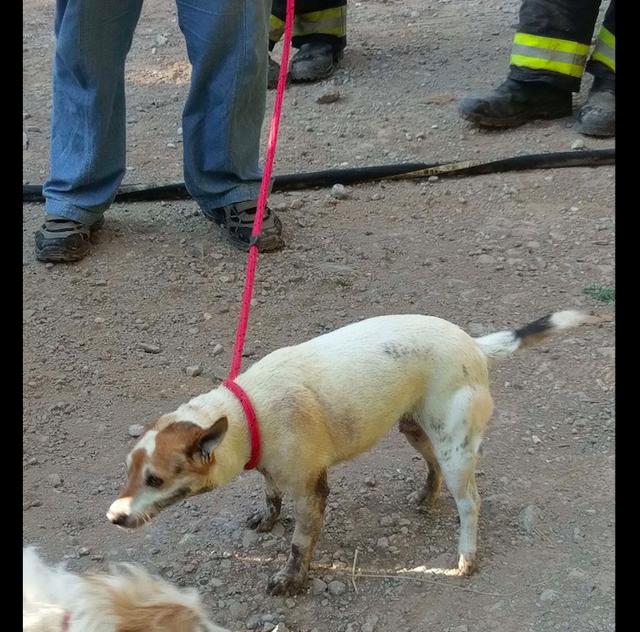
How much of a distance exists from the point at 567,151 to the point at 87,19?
2.80m

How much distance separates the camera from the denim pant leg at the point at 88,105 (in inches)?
164

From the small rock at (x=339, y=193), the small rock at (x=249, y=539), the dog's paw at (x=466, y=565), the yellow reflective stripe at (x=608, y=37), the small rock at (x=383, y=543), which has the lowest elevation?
the small rock at (x=249, y=539)

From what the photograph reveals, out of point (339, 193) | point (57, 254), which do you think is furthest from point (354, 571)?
point (339, 193)

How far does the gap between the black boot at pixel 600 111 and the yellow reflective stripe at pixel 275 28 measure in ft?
7.15

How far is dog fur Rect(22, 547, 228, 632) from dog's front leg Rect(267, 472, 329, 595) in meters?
0.95

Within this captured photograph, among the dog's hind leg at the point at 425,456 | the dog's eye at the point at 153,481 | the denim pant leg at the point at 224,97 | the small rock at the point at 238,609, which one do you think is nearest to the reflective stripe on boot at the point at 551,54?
the denim pant leg at the point at 224,97

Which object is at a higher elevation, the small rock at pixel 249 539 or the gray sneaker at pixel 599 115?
the gray sneaker at pixel 599 115

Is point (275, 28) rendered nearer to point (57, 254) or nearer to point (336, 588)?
point (57, 254)

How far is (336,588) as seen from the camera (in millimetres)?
2836

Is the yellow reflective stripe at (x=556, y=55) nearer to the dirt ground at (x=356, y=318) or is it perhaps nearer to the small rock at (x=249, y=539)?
the dirt ground at (x=356, y=318)

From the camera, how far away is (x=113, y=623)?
1.63 m
